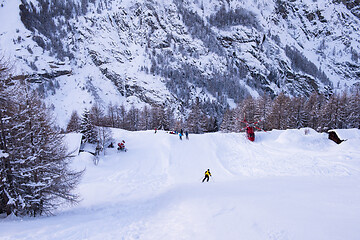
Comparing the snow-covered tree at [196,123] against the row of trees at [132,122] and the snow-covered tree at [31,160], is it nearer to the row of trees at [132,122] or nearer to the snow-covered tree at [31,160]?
the row of trees at [132,122]

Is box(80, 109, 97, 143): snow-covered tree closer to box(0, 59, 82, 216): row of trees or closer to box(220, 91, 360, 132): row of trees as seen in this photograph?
box(0, 59, 82, 216): row of trees

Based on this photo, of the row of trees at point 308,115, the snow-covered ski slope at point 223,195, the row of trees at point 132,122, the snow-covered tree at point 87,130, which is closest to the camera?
the snow-covered ski slope at point 223,195

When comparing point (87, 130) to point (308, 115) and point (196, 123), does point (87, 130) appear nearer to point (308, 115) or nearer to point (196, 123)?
point (196, 123)

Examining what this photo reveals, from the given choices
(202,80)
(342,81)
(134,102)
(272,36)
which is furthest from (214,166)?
(342,81)

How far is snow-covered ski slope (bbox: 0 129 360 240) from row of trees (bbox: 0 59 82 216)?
1131 millimetres

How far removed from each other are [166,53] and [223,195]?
390ft

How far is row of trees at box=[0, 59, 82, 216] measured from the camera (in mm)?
8500

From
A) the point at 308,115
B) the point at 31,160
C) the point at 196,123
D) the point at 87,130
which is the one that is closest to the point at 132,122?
the point at 196,123

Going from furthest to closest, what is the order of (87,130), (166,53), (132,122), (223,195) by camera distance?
(166,53) → (132,122) → (87,130) → (223,195)

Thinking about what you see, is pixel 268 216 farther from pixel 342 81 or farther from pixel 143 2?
pixel 342 81

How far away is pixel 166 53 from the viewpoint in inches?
4673

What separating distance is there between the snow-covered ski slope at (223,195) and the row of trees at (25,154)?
113 centimetres

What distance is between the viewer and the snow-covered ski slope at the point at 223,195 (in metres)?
6.65

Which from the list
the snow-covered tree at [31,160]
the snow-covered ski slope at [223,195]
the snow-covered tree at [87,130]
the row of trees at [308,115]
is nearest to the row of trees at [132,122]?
the snow-covered tree at [87,130]
